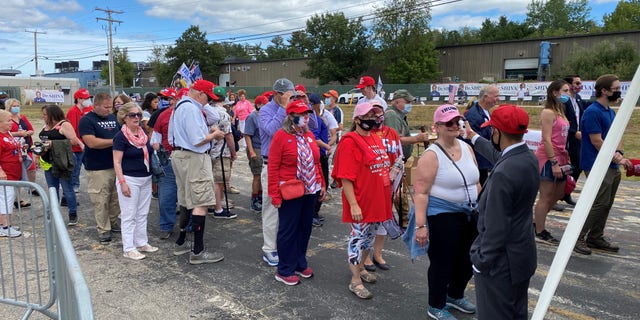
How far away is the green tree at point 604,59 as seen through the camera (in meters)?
38.9

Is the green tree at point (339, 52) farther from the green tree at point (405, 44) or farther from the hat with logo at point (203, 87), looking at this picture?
the hat with logo at point (203, 87)

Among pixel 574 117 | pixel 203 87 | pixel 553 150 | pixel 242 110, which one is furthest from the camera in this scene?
pixel 242 110

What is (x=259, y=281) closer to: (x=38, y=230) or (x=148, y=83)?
(x=38, y=230)

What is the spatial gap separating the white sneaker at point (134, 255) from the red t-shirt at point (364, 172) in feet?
8.88

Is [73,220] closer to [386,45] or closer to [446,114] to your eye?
[446,114]

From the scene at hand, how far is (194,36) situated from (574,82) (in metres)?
79.8

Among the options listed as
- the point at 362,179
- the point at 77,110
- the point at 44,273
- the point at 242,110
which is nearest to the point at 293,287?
the point at 362,179

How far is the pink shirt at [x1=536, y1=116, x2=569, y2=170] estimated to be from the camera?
17.8 ft

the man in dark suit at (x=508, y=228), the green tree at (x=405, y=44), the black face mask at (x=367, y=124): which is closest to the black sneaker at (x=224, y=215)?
the black face mask at (x=367, y=124)

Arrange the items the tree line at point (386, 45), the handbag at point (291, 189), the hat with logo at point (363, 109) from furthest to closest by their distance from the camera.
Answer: the tree line at point (386, 45) < the handbag at point (291, 189) < the hat with logo at point (363, 109)

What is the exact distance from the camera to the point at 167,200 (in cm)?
618

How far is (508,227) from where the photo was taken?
2.66 meters

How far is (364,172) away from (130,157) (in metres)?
2.96

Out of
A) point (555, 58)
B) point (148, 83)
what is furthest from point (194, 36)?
point (555, 58)
